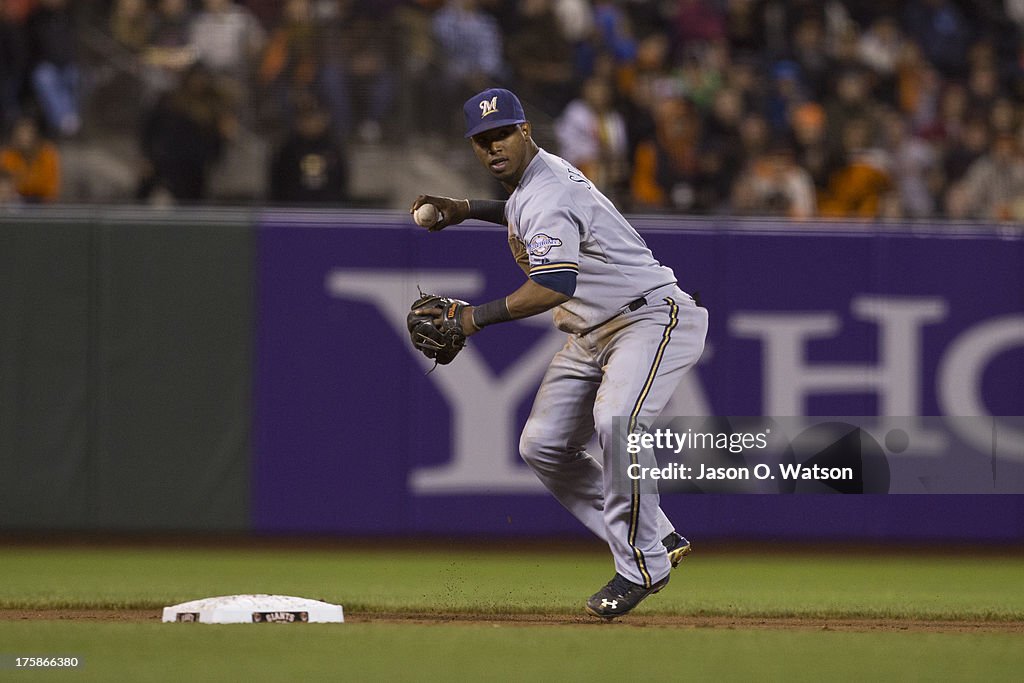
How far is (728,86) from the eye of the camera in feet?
44.7

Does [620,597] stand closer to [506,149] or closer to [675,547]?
[675,547]

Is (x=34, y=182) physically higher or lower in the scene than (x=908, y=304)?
higher

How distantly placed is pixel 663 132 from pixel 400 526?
4338 millimetres

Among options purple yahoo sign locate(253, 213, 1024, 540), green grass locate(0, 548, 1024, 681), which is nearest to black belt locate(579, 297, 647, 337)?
green grass locate(0, 548, 1024, 681)

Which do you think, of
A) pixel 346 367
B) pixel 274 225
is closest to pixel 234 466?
pixel 346 367

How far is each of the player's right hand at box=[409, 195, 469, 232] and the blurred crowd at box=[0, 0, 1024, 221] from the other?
171 inches

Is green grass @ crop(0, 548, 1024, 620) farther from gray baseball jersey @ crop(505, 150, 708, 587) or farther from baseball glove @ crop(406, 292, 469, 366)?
baseball glove @ crop(406, 292, 469, 366)

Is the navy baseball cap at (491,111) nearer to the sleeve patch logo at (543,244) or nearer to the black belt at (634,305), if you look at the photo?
the sleeve patch logo at (543,244)

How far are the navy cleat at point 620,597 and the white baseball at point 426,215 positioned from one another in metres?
1.83

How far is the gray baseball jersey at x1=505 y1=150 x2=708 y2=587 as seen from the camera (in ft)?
21.0

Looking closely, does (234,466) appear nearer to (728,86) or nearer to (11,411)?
(11,411)

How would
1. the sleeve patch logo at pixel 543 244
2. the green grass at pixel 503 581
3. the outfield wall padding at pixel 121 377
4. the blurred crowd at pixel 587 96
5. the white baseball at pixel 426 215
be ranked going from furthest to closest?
the blurred crowd at pixel 587 96 → the outfield wall padding at pixel 121 377 → the green grass at pixel 503 581 → the white baseball at pixel 426 215 → the sleeve patch logo at pixel 543 244

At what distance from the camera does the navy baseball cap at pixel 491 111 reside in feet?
20.9

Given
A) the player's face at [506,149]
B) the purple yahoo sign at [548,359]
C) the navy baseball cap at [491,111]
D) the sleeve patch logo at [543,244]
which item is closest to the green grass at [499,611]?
the purple yahoo sign at [548,359]
